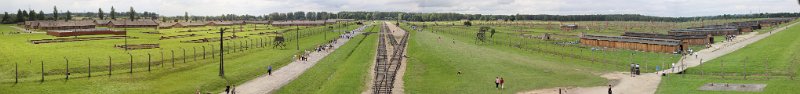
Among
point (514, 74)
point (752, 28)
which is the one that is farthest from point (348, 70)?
point (752, 28)

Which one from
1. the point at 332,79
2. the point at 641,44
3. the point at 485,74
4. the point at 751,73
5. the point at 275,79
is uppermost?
the point at 641,44

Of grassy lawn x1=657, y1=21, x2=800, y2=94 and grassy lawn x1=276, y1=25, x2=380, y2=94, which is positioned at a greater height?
grassy lawn x1=657, y1=21, x2=800, y2=94

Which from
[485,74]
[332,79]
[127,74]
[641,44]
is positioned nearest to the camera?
[332,79]

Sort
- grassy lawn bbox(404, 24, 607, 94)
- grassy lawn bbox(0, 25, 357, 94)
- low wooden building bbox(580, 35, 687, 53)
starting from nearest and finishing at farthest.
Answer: grassy lawn bbox(404, 24, 607, 94)
grassy lawn bbox(0, 25, 357, 94)
low wooden building bbox(580, 35, 687, 53)

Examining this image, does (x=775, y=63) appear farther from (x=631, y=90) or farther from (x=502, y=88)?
(x=502, y=88)

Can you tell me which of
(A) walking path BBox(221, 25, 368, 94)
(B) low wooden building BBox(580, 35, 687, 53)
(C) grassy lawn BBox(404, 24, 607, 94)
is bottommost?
(A) walking path BBox(221, 25, 368, 94)

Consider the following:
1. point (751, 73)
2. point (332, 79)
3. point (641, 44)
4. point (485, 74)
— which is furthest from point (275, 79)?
point (641, 44)

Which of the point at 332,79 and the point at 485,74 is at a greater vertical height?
the point at 485,74

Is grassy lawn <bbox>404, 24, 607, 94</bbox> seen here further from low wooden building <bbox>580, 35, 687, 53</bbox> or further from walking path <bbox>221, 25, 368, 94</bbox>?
low wooden building <bbox>580, 35, 687, 53</bbox>

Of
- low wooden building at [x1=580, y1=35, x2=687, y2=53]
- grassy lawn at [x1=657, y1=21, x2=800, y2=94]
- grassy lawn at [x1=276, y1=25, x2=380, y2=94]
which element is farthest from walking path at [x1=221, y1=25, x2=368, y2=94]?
low wooden building at [x1=580, y1=35, x2=687, y2=53]

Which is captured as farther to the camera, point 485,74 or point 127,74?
point 127,74

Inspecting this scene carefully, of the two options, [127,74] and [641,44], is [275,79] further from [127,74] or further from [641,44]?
[641,44]
